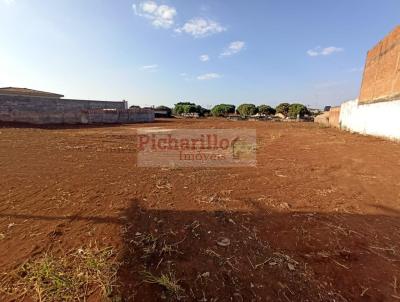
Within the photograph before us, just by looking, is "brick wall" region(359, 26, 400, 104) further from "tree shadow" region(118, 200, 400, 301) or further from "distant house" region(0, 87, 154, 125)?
"distant house" region(0, 87, 154, 125)

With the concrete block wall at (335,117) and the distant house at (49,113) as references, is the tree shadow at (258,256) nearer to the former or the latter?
the distant house at (49,113)

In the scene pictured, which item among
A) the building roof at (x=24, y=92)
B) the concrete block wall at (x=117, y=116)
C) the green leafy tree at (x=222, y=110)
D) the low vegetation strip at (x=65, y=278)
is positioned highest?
the building roof at (x=24, y=92)

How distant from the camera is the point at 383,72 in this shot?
13.4m

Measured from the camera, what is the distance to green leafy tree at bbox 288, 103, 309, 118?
44.0 m

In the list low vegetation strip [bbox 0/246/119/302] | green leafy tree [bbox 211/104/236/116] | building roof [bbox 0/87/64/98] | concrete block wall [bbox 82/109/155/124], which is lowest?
low vegetation strip [bbox 0/246/119/302]

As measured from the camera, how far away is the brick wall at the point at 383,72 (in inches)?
465

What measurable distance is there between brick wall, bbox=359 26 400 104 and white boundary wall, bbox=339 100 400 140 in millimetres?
418

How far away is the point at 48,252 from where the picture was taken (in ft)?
8.09

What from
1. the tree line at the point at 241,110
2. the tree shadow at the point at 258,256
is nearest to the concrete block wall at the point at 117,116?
the tree shadow at the point at 258,256

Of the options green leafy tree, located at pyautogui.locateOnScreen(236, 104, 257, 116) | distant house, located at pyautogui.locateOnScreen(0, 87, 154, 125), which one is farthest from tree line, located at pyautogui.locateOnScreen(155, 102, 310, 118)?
distant house, located at pyautogui.locateOnScreen(0, 87, 154, 125)

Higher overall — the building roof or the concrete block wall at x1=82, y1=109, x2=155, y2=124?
the building roof

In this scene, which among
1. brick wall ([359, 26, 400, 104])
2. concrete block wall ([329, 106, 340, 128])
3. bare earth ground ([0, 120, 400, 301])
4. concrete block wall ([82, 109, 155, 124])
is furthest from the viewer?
concrete block wall ([329, 106, 340, 128])

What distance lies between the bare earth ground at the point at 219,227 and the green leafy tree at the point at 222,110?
43.6m

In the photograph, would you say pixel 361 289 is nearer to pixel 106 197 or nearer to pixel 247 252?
pixel 247 252
